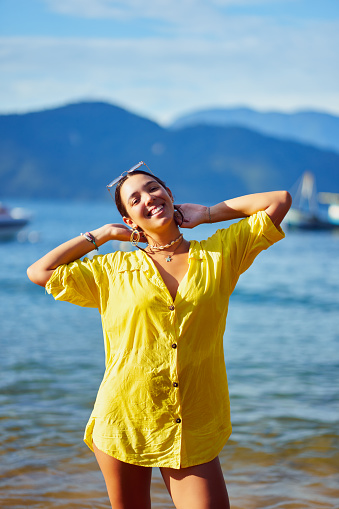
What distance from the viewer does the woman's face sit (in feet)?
7.18

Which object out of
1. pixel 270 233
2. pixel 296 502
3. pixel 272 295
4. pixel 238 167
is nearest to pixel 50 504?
pixel 296 502

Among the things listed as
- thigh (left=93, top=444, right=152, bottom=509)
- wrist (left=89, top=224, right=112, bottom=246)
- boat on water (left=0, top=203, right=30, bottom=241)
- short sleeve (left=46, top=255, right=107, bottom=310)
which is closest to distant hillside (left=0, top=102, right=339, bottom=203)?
boat on water (left=0, top=203, right=30, bottom=241)

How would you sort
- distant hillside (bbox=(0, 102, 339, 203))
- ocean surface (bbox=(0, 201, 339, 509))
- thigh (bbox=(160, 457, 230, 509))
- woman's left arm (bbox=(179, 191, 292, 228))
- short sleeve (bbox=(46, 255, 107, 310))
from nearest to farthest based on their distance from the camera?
thigh (bbox=(160, 457, 230, 509)), short sleeve (bbox=(46, 255, 107, 310)), woman's left arm (bbox=(179, 191, 292, 228)), ocean surface (bbox=(0, 201, 339, 509)), distant hillside (bbox=(0, 102, 339, 203))

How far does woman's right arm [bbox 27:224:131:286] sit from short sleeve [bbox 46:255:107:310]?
32 millimetres

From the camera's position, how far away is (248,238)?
2230 millimetres

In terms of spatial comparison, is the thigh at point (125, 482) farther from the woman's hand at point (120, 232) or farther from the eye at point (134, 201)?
the eye at point (134, 201)

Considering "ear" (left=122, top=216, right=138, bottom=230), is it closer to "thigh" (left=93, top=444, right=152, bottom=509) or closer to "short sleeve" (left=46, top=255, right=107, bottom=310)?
"short sleeve" (left=46, top=255, right=107, bottom=310)

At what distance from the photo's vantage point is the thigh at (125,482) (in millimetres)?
2107

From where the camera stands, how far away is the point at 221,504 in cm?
205

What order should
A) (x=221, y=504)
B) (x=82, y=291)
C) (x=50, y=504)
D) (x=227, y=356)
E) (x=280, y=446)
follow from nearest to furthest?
1. (x=221, y=504)
2. (x=82, y=291)
3. (x=50, y=504)
4. (x=280, y=446)
5. (x=227, y=356)

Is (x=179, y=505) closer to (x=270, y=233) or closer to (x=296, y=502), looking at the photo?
(x=270, y=233)

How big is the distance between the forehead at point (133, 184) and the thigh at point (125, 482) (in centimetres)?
90

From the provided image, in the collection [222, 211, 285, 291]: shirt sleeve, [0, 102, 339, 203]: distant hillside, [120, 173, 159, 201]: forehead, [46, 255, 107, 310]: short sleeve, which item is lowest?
[46, 255, 107, 310]: short sleeve

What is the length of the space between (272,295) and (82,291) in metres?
14.3
